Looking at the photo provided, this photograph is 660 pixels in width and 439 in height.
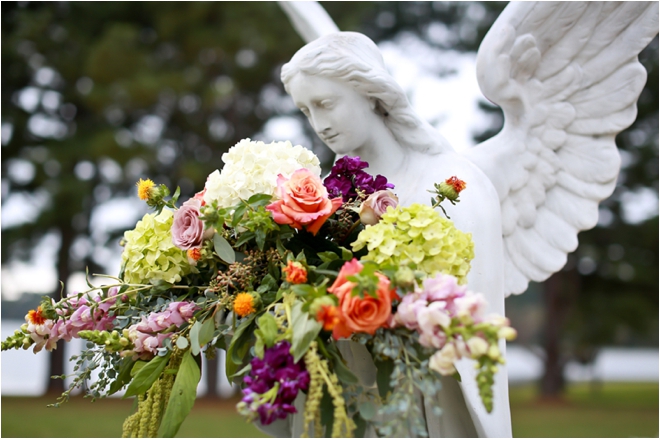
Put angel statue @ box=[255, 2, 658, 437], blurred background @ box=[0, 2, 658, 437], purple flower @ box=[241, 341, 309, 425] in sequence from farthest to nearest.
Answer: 1. blurred background @ box=[0, 2, 658, 437]
2. angel statue @ box=[255, 2, 658, 437]
3. purple flower @ box=[241, 341, 309, 425]

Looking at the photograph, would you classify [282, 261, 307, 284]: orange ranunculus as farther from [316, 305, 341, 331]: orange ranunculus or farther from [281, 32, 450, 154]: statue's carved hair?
[281, 32, 450, 154]: statue's carved hair

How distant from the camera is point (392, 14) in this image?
854 cm

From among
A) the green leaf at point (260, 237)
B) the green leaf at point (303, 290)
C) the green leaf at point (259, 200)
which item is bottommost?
the green leaf at point (303, 290)

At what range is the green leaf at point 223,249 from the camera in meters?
1.26

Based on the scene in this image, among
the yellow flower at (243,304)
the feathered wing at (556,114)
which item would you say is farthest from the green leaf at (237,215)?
the feathered wing at (556,114)

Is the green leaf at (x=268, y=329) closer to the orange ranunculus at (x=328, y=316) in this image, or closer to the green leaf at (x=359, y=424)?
the orange ranunculus at (x=328, y=316)

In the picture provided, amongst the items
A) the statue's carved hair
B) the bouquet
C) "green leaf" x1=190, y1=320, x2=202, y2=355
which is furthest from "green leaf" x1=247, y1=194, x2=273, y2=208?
the statue's carved hair

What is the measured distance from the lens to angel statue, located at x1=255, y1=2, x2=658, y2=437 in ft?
5.25

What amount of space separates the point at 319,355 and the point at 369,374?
0.39 m

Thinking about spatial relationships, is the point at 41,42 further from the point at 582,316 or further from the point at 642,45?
the point at 582,316

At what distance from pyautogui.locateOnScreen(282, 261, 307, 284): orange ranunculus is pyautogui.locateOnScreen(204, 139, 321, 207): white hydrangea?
0.24 metres

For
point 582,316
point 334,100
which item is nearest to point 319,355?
point 334,100

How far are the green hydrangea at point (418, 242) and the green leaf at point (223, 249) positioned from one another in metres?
0.26

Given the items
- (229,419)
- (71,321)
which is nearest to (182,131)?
(229,419)
